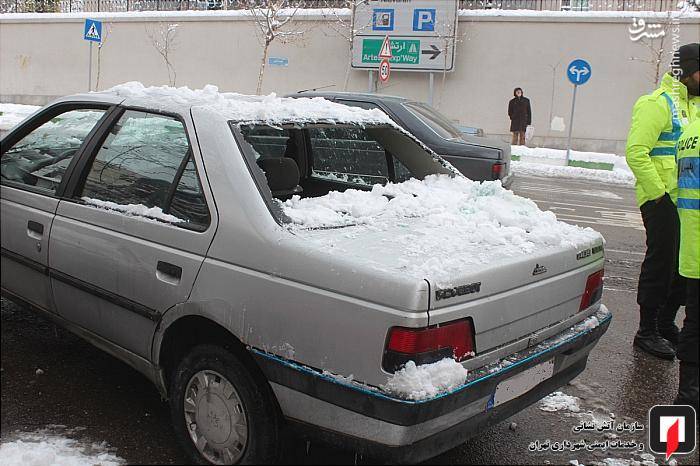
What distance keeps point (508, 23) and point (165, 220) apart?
20.8 metres

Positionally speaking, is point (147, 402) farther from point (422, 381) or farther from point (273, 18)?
point (273, 18)

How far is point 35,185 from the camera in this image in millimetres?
3873

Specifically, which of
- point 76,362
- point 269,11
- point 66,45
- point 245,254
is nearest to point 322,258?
point 245,254

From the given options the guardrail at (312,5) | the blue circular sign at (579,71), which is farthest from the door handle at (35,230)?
the guardrail at (312,5)

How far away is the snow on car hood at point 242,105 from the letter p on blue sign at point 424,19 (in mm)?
19537

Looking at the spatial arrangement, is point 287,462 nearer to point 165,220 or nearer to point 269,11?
point 165,220

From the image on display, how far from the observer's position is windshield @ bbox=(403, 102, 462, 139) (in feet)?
27.9

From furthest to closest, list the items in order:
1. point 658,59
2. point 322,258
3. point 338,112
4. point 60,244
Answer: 1. point 658,59
2. point 338,112
3. point 60,244
4. point 322,258

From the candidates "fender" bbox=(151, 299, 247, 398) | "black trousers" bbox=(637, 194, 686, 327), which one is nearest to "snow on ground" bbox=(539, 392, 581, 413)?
"black trousers" bbox=(637, 194, 686, 327)

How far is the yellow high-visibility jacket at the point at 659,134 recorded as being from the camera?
4.52 m

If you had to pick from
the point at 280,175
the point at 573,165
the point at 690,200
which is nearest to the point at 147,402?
the point at 280,175

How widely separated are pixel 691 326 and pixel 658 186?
1.10m

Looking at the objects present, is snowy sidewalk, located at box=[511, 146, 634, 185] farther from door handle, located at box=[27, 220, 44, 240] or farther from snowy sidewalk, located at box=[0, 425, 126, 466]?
snowy sidewalk, located at box=[0, 425, 126, 466]

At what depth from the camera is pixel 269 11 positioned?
23.7 m
